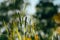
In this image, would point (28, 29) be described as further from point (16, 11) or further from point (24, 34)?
point (16, 11)

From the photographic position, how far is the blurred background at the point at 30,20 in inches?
50.3

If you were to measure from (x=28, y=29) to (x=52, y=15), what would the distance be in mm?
229

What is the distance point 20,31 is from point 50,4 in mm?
335

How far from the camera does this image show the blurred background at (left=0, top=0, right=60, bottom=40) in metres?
1.28

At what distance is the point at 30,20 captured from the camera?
→ 1.30m

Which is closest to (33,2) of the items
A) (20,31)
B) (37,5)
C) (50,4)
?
(37,5)

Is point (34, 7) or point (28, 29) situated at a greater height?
point (34, 7)

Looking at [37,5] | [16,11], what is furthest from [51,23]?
[16,11]

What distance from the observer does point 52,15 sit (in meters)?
1.28

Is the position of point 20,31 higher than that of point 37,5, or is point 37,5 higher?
point 37,5

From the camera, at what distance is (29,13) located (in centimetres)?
131

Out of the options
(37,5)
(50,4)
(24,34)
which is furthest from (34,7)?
(24,34)

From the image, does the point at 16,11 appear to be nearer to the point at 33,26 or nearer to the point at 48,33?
the point at 33,26

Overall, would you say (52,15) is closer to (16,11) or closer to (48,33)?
(48,33)
